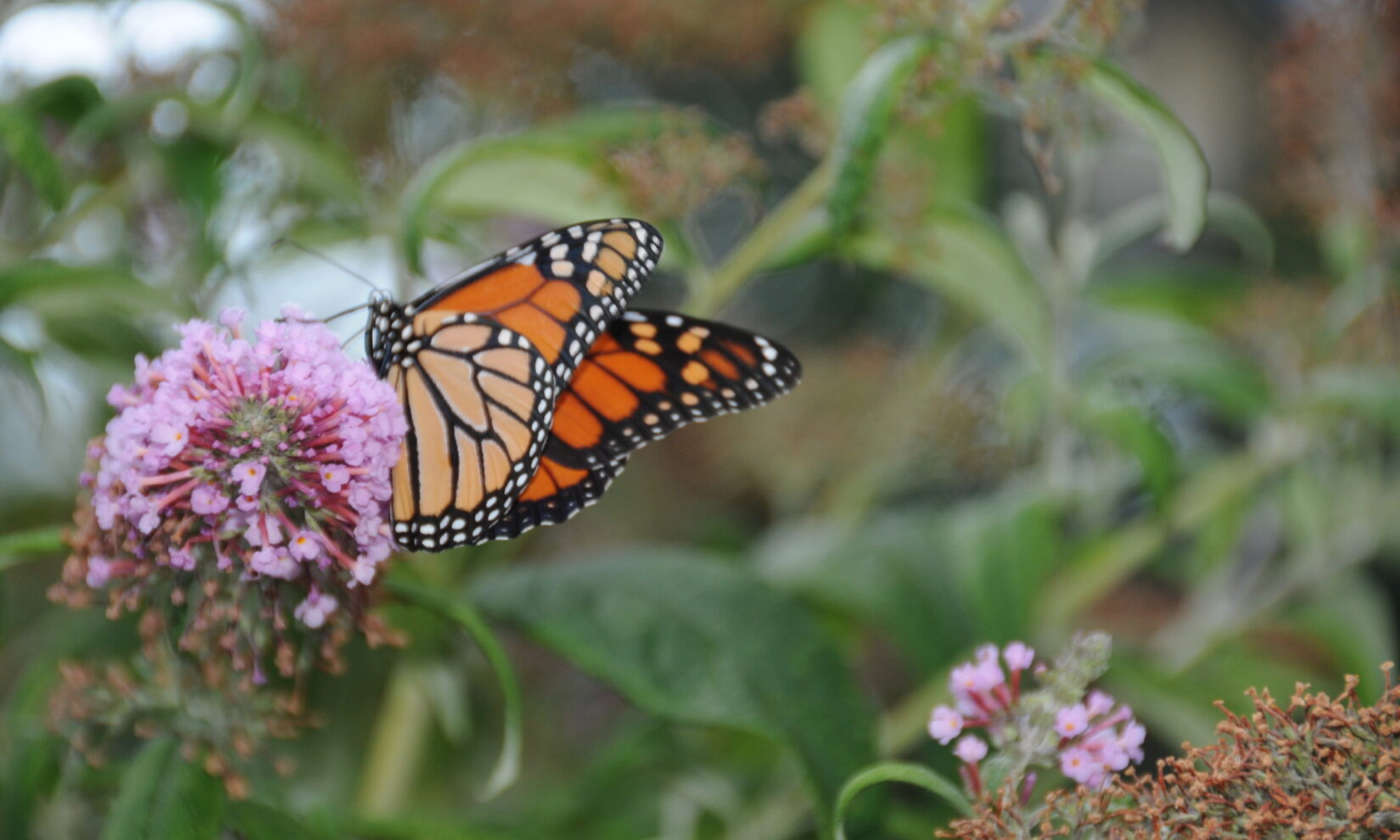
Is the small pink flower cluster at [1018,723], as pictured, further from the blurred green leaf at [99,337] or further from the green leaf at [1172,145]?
the blurred green leaf at [99,337]

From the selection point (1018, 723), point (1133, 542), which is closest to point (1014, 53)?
point (1018, 723)

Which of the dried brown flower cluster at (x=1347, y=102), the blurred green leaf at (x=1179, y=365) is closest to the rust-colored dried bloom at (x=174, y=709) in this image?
the blurred green leaf at (x=1179, y=365)

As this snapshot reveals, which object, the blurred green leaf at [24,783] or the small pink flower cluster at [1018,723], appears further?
the blurred green leaf at [24,783]

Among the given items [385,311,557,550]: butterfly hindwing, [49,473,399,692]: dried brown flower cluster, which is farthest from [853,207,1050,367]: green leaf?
[49,473,399,692]: dried brown flower cluster

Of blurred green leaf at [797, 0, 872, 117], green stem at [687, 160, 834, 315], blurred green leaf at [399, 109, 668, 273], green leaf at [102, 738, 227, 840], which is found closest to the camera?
green leaf at [102, 738, 227, 840]

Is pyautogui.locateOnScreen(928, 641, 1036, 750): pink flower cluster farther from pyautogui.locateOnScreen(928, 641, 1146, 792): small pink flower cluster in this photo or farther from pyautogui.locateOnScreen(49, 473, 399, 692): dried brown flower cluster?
pyautogui.locateOnScreen(49, 473, 399, 692): dried brown flower cluster

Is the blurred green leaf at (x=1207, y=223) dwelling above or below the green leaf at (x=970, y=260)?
above
